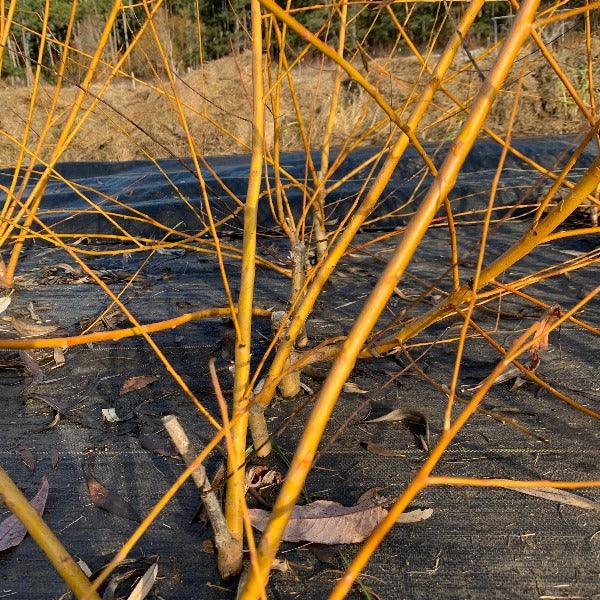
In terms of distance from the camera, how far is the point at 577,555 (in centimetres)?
95

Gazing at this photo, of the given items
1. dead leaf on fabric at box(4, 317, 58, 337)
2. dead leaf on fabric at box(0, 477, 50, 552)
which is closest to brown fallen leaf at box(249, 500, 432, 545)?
dead leaf on fabric at box(0, 477, 50, 552)

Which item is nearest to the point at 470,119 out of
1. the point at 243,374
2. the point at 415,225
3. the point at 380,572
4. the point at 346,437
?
the point at 415,225

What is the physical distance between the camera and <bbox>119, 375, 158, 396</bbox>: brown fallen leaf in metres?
1.61

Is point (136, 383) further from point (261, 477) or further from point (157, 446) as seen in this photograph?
point (261, 477)

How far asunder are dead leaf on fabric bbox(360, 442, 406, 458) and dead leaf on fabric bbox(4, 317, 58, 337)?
4.01 feet

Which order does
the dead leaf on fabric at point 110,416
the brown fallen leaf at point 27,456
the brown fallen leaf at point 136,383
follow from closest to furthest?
the brown fallen leaf at point 27,456 → the dead leaf on fabric at point 110,416 → the brown fallen leaf at point 136,383

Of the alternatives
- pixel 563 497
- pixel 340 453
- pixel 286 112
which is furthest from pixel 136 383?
pixel 286 112

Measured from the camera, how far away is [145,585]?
0.92 meters

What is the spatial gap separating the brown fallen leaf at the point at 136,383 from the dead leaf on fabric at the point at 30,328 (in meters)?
0.57

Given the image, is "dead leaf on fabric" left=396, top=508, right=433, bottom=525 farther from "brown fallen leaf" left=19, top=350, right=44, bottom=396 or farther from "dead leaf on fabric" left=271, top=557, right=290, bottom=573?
"brown fallen leaf" left=19, top=350, right=44, bottom=396

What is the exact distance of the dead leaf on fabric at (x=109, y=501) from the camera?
3.69ft

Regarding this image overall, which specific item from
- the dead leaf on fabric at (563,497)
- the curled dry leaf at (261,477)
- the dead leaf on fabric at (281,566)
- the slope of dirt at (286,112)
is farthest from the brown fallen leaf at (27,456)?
the slope of dirt at (286,112)

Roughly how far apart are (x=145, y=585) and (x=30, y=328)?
136 centimetres

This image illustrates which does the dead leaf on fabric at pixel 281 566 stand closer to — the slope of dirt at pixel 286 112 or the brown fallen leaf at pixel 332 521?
the brown fallen leaf at pixel 332 521
